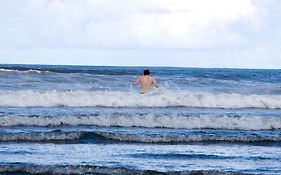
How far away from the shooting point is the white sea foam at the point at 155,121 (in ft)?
47.9

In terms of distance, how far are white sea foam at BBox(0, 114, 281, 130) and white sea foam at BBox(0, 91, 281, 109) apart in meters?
4.26

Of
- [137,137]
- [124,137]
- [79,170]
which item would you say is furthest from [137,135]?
[79,170]

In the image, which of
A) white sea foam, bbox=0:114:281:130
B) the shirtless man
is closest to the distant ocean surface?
white sea foam, bbox=0:114:281:130

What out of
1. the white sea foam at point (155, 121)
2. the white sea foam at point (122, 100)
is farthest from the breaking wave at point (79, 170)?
the white sea foam at point (122, 100)

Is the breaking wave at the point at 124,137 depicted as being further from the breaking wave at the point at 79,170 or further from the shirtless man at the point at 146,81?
the shirtless man at the point at 146,81

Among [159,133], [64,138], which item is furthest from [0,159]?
[159,133]

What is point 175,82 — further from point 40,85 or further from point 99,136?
point 99,136

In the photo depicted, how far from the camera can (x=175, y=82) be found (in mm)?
32688

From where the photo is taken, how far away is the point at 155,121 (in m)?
15.0

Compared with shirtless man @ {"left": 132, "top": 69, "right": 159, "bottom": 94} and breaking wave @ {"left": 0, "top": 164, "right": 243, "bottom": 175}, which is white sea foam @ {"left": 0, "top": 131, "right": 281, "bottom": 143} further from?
shirtless man @ {"left": 132, "top": 69, "right": 159, "bottom": 94}

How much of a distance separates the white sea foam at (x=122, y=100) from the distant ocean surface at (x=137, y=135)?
0.09 feet

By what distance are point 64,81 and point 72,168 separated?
20783 mm

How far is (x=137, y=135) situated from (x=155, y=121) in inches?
88.8

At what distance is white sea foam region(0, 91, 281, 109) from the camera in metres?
19.3
